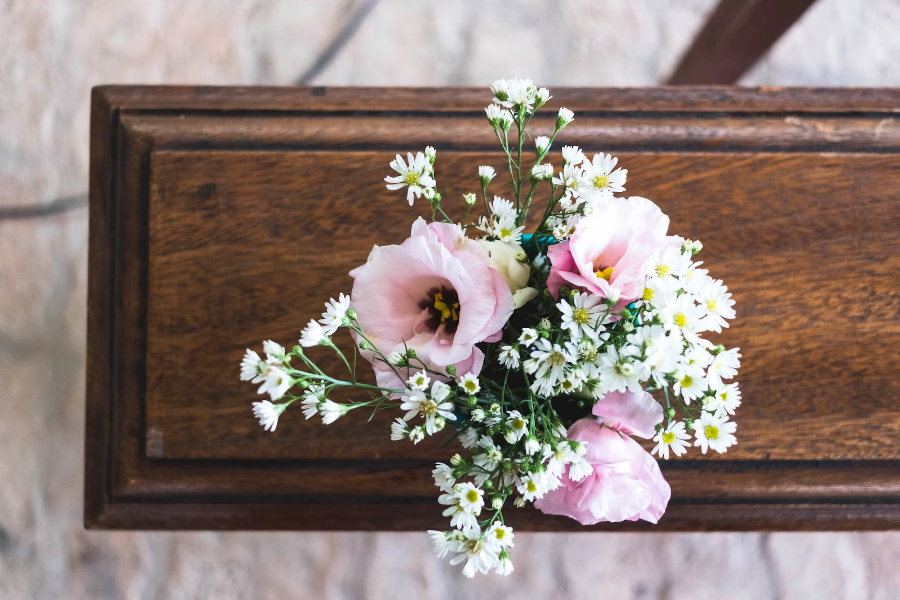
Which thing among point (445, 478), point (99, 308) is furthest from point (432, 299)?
point (99, 308)

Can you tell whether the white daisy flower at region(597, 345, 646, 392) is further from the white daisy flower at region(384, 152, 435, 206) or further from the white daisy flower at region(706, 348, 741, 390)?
the white daisy flower at region(384, 152, 435, 206)

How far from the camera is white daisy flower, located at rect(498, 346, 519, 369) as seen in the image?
0.38 meters

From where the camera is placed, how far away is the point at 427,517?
626 mm

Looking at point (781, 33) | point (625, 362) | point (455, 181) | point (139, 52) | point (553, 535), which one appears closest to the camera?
point (625, 362)

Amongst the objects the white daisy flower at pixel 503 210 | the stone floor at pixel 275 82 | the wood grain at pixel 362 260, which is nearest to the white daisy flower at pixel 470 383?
the white daisy flower at pixel 503 210

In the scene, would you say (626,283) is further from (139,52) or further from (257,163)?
(139,52)

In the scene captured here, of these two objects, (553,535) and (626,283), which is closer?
A: (626,283)

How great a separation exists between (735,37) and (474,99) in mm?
509

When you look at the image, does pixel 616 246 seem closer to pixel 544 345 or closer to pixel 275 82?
pixel 544 345

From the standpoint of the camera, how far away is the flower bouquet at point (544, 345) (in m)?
0.36

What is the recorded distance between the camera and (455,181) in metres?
0.63

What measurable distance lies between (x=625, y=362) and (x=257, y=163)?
45 centimetres

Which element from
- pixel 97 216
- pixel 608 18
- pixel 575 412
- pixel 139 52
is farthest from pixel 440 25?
pixel 575 412

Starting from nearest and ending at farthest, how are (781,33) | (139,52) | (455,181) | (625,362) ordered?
(625,362)
(455,181)
(781,33)
(139,52)
